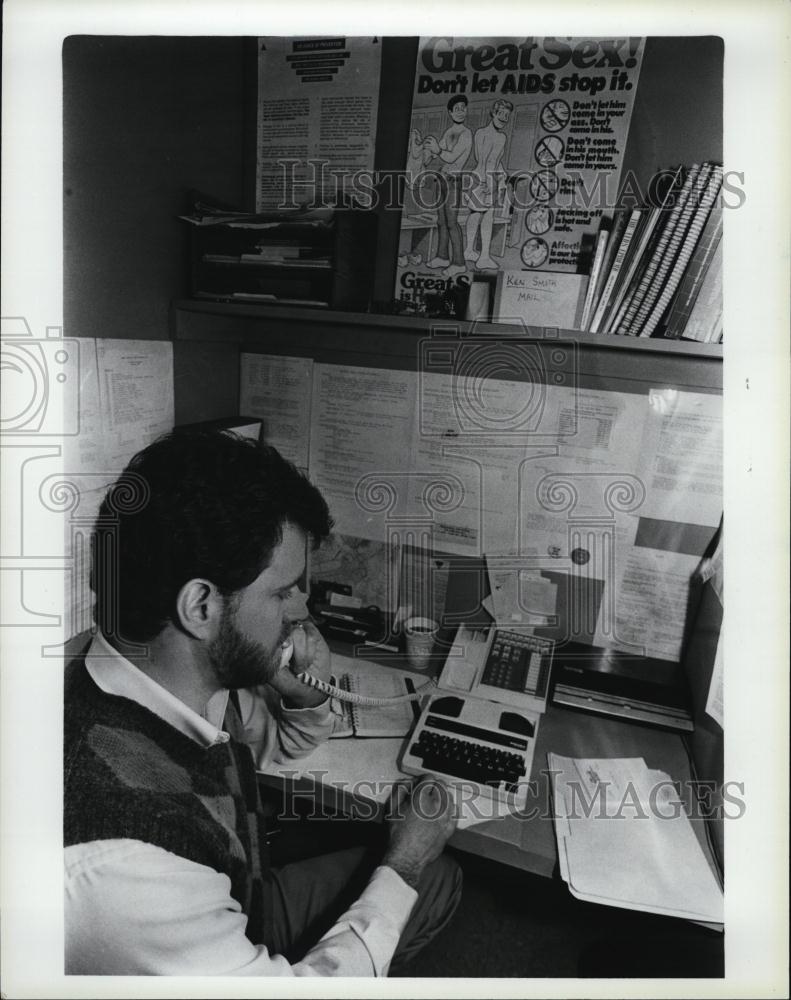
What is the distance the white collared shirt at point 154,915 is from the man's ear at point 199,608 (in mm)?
95

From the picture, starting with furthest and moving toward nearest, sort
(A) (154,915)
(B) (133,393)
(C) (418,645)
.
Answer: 1. (C) (418,645)
2. (B) (133,393)
3. (A) (154,915)

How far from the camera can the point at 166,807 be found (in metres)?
0.73

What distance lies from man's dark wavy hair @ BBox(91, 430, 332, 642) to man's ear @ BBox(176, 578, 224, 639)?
0.04ft

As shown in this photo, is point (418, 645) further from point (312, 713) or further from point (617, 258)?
point (617, 258)

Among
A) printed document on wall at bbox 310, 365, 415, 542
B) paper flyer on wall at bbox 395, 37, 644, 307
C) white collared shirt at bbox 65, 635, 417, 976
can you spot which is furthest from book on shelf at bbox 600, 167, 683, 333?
white collared shirt at bbox 65, 635, 417, 976

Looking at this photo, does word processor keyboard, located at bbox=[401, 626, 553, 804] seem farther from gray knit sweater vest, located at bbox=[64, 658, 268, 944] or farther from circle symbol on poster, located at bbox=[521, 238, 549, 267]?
circle symbol on poster, located at bbox=[521, 238, 549, 267]

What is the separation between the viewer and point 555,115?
100cm

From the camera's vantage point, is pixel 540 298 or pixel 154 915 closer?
pixel 154 915

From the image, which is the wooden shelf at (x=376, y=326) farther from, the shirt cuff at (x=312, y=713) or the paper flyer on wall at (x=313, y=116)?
the shirt cuff at (x=312, y=713)

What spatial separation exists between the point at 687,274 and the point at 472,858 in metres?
1.24

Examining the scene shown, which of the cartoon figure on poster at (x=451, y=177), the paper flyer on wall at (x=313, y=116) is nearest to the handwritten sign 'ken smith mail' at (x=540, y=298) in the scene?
the cartoon figure on poster at (x=451, y=177)

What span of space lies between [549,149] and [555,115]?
58mm

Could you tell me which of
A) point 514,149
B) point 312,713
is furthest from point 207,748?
point 514,149

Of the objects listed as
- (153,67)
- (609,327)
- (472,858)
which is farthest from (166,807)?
(153,67)
